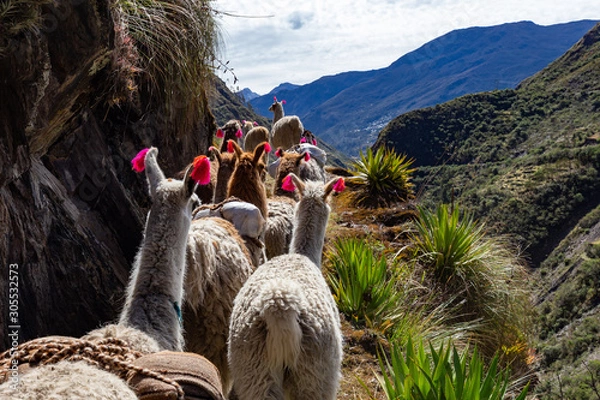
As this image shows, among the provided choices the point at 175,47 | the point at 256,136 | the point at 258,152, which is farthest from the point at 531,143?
the point at 175,47

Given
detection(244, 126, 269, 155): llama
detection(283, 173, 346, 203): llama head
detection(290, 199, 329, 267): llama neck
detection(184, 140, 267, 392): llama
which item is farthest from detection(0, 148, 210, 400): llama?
detection(244, 126, 269, 155): llama

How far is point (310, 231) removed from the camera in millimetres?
4527

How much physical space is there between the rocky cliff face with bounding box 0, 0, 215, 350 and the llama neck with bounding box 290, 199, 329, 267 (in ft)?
5.62

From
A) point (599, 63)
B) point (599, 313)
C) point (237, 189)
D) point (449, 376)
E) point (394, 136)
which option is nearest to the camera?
point (449, 376)

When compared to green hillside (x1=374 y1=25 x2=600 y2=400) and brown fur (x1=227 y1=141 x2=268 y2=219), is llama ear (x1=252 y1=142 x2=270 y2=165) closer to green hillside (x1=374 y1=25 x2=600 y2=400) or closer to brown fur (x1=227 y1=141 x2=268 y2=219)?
brown fur (x1=227 y1=141 x2=268 y2=219)

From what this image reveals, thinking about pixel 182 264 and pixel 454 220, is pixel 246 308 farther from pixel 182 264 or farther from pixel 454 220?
pixel 454 220

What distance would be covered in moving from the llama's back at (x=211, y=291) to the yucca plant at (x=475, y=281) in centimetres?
410

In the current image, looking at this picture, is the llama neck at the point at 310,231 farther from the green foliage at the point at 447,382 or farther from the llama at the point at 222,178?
the llama at the point at 222,178

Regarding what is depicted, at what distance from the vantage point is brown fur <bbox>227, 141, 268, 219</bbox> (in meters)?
5.57

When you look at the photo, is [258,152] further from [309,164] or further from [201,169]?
[309,164]

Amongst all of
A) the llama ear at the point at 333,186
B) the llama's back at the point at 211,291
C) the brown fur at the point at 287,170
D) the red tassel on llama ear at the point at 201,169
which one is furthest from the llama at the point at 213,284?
the brown fur at the point at 287,170

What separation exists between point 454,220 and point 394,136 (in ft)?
242

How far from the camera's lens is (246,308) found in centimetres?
330

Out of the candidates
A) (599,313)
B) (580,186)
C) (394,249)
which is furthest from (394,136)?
(394,249)
